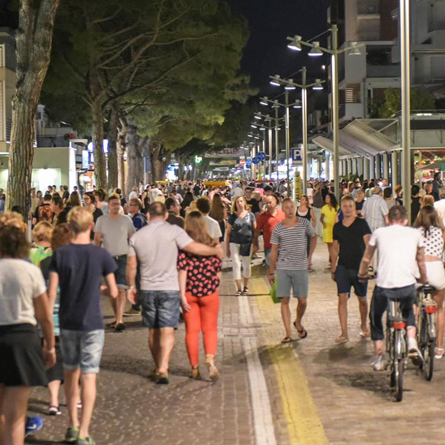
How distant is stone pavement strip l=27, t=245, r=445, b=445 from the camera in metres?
7.84

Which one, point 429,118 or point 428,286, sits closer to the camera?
point 428,286

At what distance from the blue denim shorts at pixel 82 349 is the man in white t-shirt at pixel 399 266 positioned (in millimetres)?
2844

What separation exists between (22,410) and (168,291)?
338 cm

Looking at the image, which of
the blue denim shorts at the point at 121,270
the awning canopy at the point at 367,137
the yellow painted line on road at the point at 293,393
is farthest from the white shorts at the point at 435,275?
the awning canopy at the point at 367,137

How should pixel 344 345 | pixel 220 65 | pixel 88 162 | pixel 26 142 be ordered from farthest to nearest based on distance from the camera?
pixel 88 162, pixel 220 65, pixel 26 142, pixel 344 345

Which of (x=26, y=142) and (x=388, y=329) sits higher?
(x=26, y=142)

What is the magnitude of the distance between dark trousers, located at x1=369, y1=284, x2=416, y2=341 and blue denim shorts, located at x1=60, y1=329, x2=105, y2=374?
111 inches

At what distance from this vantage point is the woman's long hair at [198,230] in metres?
10.3

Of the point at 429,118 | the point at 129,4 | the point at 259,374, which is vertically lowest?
the point at 259,374

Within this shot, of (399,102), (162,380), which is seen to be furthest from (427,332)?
(399,102)

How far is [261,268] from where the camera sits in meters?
23.1

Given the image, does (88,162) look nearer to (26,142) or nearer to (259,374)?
(26,142)

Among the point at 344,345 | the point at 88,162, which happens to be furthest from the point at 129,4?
the point at 88,162

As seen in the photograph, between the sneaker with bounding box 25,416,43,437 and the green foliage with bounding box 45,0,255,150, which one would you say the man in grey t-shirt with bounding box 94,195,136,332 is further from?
the green foliage with bounding box 45,0,255,150
